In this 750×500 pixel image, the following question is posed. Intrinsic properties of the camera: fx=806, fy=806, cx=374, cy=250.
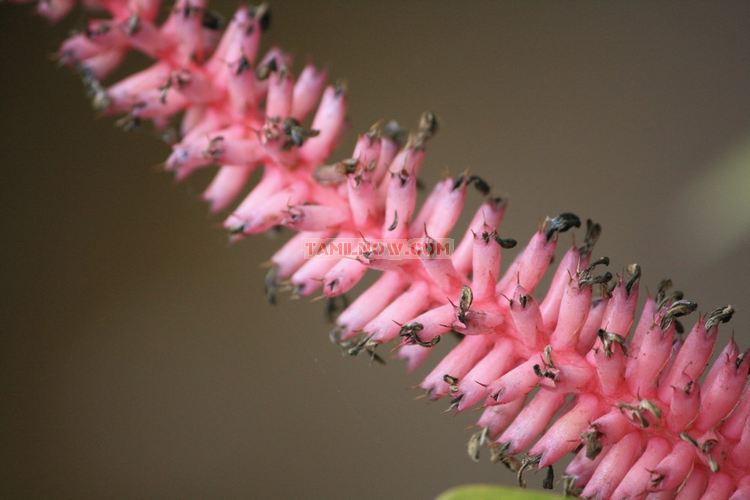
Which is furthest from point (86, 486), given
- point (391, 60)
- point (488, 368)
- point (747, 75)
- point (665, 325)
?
point (747, 75)

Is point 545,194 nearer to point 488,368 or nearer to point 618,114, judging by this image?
point 618,114

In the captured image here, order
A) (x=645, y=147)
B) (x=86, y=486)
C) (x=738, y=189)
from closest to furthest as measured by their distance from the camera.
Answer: (x=738, y=189) → (x=645, y=147) → (x=86, y=486)

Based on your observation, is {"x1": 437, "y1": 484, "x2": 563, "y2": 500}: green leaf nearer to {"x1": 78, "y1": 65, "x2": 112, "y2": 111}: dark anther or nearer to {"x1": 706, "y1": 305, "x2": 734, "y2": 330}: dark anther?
{"x1": 706, "y1": 305, "x2": 734, "y2": 330}: dark anther

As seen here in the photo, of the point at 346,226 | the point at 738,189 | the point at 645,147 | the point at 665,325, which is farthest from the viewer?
the point at 645,147

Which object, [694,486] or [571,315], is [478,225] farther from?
[694,486]

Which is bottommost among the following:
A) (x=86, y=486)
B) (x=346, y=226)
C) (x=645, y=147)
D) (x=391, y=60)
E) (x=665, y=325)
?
(x=86, y=486)

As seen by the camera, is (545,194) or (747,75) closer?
(747,75)

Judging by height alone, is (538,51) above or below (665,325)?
above
